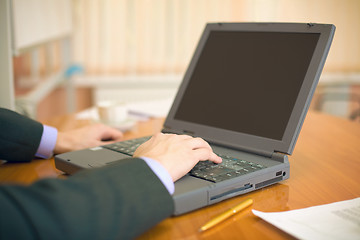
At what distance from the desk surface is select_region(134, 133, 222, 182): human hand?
3.2 inches

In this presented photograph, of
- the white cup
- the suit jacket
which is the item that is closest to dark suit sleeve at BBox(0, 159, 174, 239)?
the suit jacket

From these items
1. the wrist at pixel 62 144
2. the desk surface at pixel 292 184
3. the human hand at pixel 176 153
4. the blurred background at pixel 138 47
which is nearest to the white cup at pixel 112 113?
the desk surface at pixel 292 184

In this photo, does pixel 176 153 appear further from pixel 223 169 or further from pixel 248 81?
pixel 248 81

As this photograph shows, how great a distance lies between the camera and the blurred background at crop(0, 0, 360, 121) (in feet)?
9.42

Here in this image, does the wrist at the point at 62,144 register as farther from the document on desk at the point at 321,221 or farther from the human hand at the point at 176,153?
the document on desk at the point at 321,221

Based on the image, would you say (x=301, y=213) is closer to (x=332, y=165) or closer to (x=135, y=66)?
(x=332, y=165)

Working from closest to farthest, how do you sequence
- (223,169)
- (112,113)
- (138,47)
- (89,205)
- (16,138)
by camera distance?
1. (89,205)
2. (223,169)
3. (16,138)
4. (112,113)
5. (138,47)

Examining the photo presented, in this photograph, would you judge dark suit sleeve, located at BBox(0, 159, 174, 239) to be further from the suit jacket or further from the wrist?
the wrist

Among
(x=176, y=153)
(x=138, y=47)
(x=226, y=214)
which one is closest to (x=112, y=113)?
(x=176, y=153)

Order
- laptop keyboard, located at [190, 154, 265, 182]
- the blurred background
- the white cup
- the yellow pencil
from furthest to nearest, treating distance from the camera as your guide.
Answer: the blurred background → the white cup → laptop keyboard, located at [190, 154, 265, 182] → the yellow pencil

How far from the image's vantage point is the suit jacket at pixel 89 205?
48 centimetres

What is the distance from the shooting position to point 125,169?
0.61 metres

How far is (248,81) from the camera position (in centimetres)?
96

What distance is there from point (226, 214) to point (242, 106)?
1.17 ft
